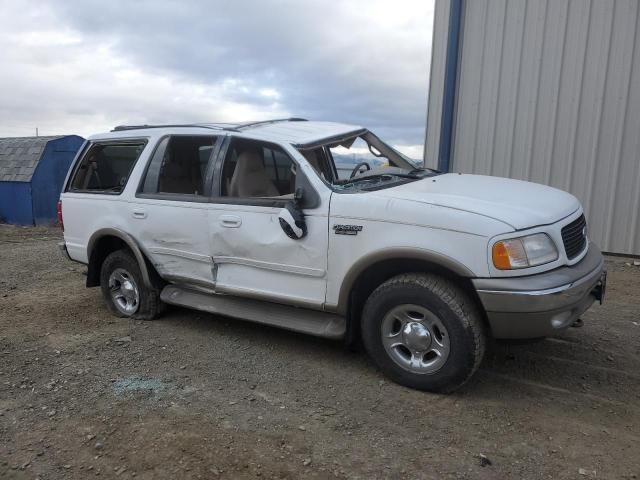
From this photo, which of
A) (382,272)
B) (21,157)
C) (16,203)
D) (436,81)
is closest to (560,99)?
(436,81)

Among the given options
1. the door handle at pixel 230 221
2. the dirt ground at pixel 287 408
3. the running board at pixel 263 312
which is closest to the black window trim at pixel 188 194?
the door handle at pixel 230 221

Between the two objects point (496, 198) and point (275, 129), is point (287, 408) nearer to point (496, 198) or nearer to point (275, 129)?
point (496, 198)

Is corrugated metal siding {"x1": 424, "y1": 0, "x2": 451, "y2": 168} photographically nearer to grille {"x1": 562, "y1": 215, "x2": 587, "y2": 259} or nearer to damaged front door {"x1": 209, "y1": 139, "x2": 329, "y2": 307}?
damaged front door {"x1": 209, "y1": 139, "x2": 329, "y2": 307}

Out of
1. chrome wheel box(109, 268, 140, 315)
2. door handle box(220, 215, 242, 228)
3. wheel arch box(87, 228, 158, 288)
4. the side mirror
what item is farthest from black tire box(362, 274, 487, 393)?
chrome wheel box(109, 268, 140, 315)

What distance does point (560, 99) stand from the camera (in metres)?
8.09

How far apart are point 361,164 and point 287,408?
2298 mm

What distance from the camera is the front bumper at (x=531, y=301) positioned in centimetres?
313

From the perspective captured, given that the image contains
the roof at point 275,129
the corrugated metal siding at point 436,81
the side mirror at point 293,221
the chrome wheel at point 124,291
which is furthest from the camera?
the corrugated metal siding at point 436,81

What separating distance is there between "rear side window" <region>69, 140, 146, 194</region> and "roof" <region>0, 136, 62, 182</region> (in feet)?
28.0

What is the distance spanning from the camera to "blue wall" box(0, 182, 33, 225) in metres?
13.1

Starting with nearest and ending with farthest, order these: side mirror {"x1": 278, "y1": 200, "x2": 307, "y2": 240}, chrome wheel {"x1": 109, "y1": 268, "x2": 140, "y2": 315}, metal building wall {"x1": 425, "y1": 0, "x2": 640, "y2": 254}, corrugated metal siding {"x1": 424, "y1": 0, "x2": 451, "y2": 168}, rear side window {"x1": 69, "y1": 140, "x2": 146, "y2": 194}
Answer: side mirror {"x1": 278, "y1": 200, "x2": 307, "y2": 240}, chrome wheel {"x1": 109, "y1": 268, "x2": 140, "y2": 315}, rear side window {"x1": 69, "y1": 140, "x2": 146, "y2": 194}, metal building wall {"x1": 425, "y1": 0, "x2": 640, "y2": 254}, corrugated metal siding {"x1": 424, "y1": 0, "x2": 451, "y2": 168}

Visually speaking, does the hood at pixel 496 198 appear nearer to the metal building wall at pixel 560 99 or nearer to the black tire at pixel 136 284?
the black tire at pixel 136 284

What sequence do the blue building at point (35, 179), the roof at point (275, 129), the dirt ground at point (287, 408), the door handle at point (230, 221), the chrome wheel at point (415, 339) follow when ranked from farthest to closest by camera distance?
the blue building at point (35, 179), the roof at point (275, 129), the door handle at point (230, 221), the chrome wheel at point (415, 339), the dirt ground at point (287, 408)

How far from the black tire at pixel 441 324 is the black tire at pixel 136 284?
7.73ft
